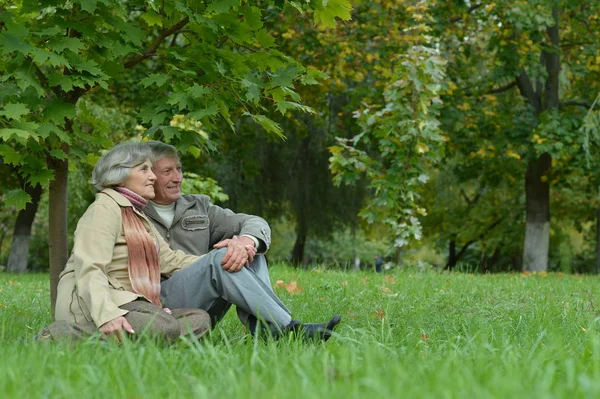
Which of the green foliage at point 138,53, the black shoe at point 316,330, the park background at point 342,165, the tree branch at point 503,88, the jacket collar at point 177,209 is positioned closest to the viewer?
the park background at point 342,165

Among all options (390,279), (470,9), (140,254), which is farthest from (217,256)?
(470,9)

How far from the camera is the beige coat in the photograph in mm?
4234

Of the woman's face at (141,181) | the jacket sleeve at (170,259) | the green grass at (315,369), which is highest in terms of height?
the woman's face at (141,181)

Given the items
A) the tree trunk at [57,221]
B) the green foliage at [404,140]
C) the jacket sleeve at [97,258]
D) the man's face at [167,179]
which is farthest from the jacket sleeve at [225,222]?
the green foliage at [404,140]

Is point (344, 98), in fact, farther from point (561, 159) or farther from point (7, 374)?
point (7, 374)

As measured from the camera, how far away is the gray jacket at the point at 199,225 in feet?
16.8

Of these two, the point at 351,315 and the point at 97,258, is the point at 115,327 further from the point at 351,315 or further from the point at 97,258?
the point at 351,315

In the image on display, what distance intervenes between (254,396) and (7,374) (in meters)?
1.04

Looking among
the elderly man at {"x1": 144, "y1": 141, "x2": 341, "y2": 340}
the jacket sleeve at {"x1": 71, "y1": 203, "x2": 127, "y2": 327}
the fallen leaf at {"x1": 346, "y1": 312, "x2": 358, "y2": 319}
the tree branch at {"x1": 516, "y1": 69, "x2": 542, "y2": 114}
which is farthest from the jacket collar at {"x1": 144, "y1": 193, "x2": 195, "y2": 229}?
the tree branch at {"x1": 516, "y1": 69, "x2": 542, "y2": 114}

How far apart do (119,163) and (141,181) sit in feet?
0.53

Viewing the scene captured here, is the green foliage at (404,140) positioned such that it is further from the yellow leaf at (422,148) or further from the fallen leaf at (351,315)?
the fallen leaf at (351,315)

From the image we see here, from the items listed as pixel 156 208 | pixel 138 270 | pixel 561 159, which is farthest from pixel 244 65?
pixel 561 159

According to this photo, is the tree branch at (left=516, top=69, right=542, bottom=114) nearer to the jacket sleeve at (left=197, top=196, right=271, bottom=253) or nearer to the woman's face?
the jacket sleeve at (left=197, top=196, right=271, bottom=253)

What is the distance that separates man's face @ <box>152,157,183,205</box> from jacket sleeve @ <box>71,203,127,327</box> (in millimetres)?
505
